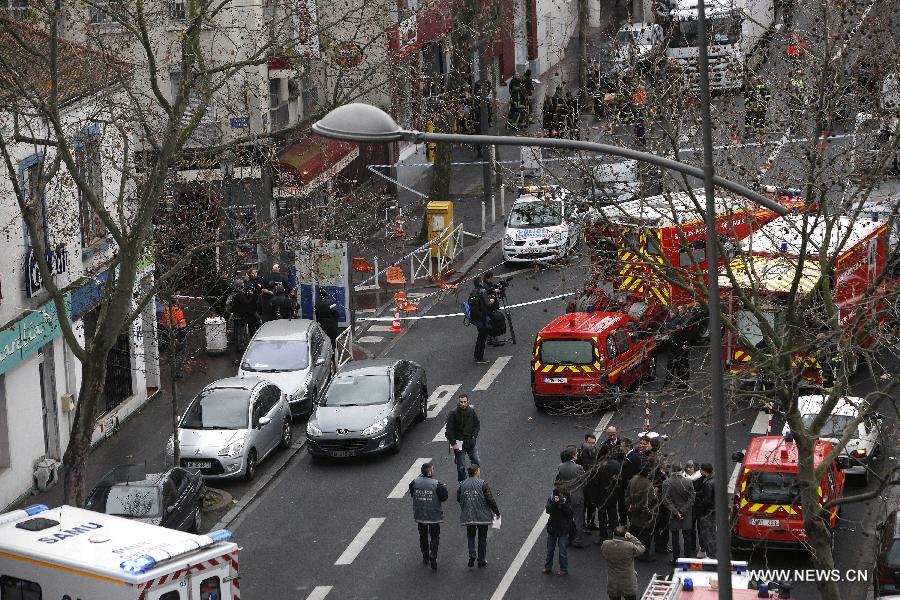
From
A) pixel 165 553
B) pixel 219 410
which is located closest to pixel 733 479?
pixel 219 410

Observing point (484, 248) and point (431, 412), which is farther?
point (484, 248)

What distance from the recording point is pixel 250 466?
1137 inches

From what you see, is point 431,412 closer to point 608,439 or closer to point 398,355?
point 398,355

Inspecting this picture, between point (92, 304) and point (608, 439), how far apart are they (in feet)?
35.3

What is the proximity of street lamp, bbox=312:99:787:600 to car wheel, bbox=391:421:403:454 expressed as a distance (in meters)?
14.4

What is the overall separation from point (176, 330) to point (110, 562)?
41.0ft

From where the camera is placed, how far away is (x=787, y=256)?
2147 cm

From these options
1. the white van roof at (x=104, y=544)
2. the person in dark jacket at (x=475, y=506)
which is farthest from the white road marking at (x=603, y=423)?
the white van roof at (x=104, y=544)

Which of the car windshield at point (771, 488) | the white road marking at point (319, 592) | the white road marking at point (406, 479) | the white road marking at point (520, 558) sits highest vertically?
the car windshield at point (771, 488)

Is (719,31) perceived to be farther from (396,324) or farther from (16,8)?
(16,8)

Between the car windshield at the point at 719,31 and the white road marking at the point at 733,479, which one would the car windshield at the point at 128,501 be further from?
the car windshield at the point at 719,31

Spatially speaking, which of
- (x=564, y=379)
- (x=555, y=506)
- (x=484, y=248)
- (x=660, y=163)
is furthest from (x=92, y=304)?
(x=660, y=163)

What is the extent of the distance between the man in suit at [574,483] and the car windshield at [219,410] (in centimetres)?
686

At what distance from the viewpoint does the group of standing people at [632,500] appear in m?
23.6
